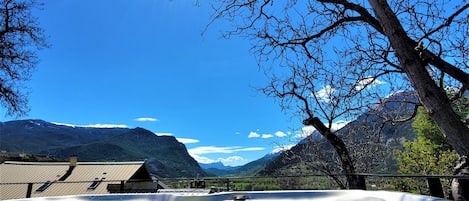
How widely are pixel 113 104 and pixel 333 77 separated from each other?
34830mm

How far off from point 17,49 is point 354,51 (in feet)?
24.4

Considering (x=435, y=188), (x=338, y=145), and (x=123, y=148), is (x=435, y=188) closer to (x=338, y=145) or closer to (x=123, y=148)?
(x=338, y=145)

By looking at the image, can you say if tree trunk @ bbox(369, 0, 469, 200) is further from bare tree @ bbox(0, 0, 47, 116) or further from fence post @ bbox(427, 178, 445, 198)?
bare tree @ bbox(0, 0, 47, 116)

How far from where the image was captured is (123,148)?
68562mm

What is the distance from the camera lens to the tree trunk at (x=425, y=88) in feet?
8.60

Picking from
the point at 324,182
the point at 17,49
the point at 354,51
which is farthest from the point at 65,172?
the point at 354,51

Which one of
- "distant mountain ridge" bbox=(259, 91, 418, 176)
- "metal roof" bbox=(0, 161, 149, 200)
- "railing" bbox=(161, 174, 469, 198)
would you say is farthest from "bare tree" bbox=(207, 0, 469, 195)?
"metal roof" bbox=(0, 161, 149, 200)

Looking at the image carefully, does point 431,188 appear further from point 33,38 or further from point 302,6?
point 33,38

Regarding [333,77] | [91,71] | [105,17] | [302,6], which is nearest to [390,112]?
[333,77]

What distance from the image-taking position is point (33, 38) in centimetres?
802

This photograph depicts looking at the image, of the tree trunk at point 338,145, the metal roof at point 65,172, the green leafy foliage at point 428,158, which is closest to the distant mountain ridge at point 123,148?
the metal roof at point 65,172

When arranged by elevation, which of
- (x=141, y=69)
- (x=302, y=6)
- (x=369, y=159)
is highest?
(x=141, y=69)

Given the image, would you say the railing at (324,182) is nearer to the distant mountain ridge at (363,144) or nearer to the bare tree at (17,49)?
the distant mountain ridge at (363,144)

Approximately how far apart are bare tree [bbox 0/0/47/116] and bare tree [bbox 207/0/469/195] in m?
5.62
